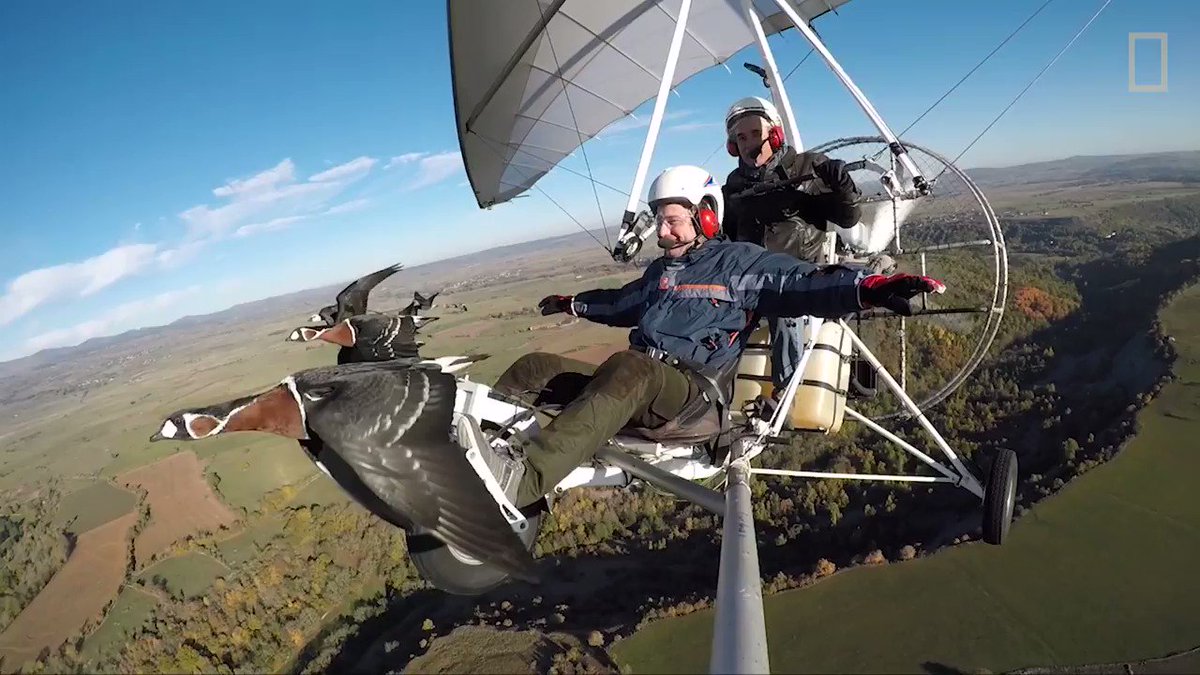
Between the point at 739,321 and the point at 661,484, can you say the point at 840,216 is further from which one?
the point at 661,484

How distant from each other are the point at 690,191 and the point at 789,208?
142 centimetres

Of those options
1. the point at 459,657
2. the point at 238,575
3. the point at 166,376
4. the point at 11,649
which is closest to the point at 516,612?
the point at 459,657

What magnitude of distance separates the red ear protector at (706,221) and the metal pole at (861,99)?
6.78 feet

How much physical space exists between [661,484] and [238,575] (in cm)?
5094

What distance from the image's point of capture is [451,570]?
234 centimetres

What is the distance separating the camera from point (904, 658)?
23.7 m

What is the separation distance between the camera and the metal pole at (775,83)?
5033 mm

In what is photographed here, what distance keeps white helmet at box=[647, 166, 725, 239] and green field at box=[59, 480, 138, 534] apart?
5479 cm

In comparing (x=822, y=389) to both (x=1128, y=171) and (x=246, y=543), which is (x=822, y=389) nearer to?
(x=246, y=543)

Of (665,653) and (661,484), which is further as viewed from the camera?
(665,653)

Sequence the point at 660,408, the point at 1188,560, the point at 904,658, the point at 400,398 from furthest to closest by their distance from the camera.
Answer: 1. the point at 1188,560
2. the point at 904,658
3. the point at 660,408
4. the point at 400,398

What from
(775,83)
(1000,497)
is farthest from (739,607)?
(775,83)

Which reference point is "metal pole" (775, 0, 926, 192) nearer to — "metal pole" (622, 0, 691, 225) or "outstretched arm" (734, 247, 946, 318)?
"metal pole" (622, 0, 691, 225)

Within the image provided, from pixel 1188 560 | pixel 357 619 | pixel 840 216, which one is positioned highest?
pixel 840 216
